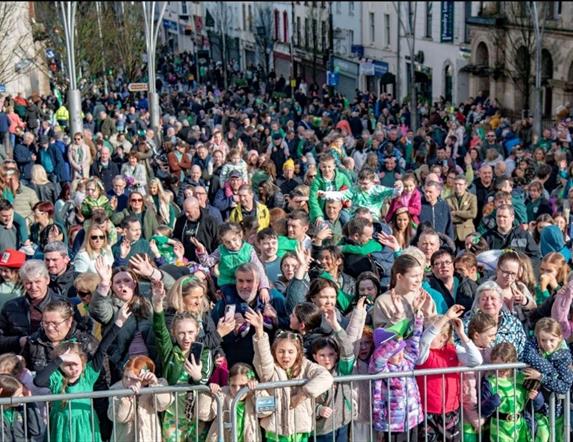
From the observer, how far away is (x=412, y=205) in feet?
39.0

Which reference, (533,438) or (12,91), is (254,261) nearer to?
(533,438)

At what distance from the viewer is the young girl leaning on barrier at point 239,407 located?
21.6 feet

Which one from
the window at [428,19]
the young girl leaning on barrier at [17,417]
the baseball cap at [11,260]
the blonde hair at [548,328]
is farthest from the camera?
the window at [428,19]

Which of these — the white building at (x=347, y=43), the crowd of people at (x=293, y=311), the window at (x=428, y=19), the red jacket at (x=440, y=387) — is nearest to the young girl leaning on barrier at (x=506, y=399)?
the crowd of people at (x=293, y=311)

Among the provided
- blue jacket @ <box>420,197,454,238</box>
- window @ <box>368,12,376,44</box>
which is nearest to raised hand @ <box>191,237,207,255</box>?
blue jacket @ <box>420,197,454,238</box>

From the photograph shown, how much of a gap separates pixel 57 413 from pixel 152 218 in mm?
5505

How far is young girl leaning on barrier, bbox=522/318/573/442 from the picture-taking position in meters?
6.82

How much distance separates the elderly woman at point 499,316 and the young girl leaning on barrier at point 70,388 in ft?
8.82

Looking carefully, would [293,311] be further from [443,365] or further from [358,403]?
[443,365]

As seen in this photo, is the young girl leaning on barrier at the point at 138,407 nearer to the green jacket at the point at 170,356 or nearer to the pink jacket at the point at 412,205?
the green jacket at the point at 170,356

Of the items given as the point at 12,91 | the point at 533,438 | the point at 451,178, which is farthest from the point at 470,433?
the point at 12,91

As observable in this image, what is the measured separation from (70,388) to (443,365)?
99.0 inches

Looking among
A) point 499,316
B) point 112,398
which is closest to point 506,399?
point 499,316

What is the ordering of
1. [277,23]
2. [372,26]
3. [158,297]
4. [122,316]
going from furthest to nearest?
[277,23], [372,26], [122,316], [158,297]
